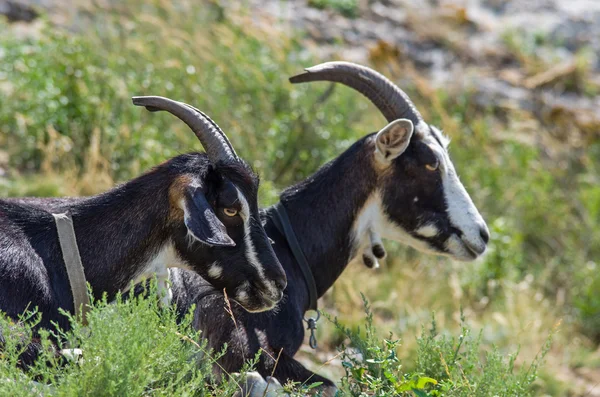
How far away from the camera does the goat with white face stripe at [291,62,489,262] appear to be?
19.2 feet

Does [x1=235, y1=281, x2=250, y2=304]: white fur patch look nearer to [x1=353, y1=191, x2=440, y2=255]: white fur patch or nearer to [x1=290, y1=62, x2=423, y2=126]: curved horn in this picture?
[x1=353, y1=191, x2=440, y2=255]: white fur patch

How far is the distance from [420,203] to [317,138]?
3.54 m

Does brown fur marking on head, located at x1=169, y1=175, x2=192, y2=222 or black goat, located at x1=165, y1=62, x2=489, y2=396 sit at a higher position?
brown fur marking on head, located at x1=169, y1=175, x2=192, y2=222

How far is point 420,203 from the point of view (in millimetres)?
5887

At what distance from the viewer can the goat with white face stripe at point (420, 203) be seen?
586 cm

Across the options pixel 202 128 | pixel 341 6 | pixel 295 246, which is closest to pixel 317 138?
pixel 295 246

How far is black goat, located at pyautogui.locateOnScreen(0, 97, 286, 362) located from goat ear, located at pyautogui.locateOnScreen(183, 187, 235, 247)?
0.6 inches

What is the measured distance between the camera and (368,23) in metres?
15.8

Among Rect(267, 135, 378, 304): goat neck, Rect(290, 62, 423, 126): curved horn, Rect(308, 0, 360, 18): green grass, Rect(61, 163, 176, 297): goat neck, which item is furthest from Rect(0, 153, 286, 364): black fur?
Rect(308, 0, 360, 18): green grass

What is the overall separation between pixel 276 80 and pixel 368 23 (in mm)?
6063

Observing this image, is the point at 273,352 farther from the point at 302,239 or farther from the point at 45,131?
the point at 45,131

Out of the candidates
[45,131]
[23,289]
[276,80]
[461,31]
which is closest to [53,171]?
[45,131]

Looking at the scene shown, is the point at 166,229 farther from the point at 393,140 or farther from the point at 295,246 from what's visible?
the point at 393,140

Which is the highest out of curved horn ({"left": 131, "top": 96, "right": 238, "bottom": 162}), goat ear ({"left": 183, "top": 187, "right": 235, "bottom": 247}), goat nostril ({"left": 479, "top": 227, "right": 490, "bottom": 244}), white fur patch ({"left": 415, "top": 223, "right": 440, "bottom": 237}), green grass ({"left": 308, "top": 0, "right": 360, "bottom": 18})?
curved horn ({"left": 131, "top": 96, "right": 238, "bottom": 162})
